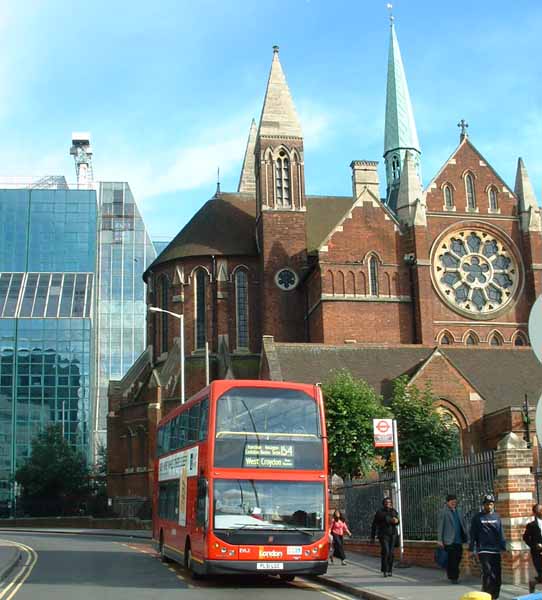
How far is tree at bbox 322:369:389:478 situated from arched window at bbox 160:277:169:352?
72.2 feet

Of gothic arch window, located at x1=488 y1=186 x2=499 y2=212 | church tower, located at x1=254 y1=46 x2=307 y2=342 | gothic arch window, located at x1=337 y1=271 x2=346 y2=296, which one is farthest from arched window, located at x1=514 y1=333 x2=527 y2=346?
church tower, located at x1=254 y1=46 x2=307 y2=342

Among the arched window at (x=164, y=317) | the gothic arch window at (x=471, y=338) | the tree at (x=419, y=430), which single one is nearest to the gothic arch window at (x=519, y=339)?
the gothic arch window at (x=471, y=338)

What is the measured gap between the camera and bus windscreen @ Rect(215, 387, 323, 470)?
17.3 metres

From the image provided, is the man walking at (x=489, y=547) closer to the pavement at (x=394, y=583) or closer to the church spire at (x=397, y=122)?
the pavement at (x=394, y=583)

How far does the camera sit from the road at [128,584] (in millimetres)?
15891

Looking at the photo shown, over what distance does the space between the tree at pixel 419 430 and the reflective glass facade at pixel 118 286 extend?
203 ft

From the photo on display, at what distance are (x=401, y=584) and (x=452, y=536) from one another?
141cm

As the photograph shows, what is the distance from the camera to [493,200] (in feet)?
159

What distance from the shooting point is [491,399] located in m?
40.2

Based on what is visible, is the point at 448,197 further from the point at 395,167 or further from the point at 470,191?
the point at 395,167

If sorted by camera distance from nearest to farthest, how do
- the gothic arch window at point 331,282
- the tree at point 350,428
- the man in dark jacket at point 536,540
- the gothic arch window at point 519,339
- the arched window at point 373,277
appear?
the man in dark jacket at point 536,540
the tree at point 350,428
the gothic arch window at point 331,282
the arched window at point 373,277
the gothic arch window at point 519,339

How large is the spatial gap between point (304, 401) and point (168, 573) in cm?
555

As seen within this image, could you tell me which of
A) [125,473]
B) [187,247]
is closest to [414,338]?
[187,247]

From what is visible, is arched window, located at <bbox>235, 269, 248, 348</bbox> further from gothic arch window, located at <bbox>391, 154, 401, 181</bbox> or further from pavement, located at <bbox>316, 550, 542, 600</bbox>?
pavement, located at <bbox>316, 550, 542, 600</bbox>
